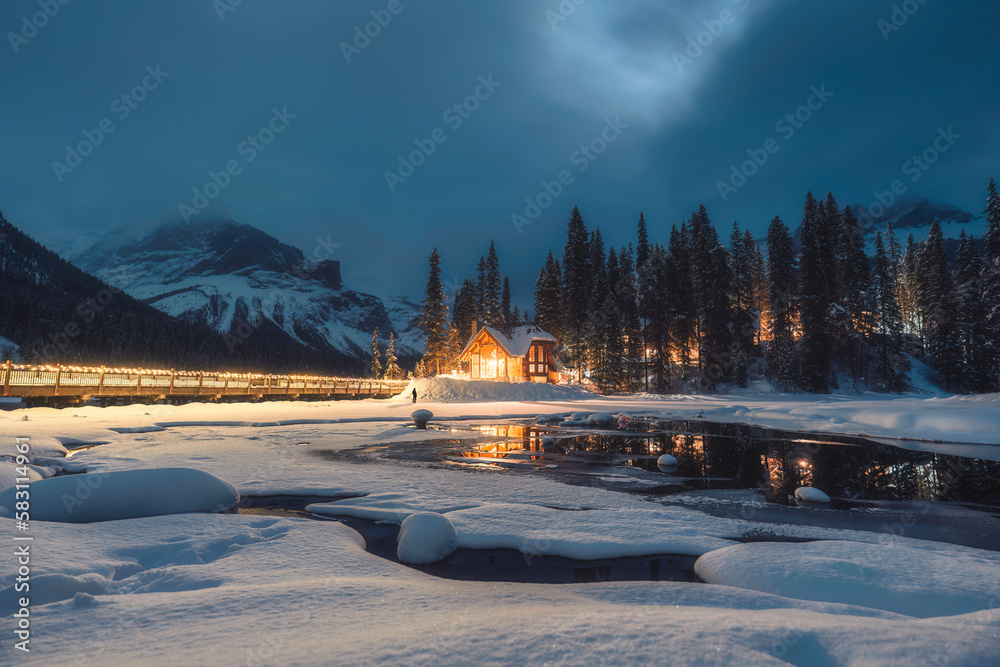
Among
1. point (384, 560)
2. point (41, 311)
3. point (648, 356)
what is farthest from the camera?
point (41, 311)

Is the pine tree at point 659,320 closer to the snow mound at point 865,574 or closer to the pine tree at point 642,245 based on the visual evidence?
the pine tree at point 642,245

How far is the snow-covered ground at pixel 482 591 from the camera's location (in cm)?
252

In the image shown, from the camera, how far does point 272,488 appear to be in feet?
27.9

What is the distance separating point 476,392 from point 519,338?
12.6m

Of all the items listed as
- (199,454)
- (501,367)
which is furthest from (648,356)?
(199,454)

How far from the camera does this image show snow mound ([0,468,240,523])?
237 inches

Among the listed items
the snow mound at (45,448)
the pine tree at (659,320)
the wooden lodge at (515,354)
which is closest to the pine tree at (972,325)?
the pine tree at (659,320)

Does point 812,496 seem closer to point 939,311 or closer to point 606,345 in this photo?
point 606,345

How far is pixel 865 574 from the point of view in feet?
14.8

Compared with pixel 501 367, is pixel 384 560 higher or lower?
lower

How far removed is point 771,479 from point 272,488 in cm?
1094

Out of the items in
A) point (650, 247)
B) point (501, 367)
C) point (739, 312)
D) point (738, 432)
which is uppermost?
point (650, 247)

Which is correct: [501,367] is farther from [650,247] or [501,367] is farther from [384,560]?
[384,560]

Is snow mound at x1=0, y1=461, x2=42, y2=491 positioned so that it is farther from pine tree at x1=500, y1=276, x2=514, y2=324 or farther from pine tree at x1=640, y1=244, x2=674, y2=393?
pine tree at x1=500, y1=276, x2=514, y2=324
